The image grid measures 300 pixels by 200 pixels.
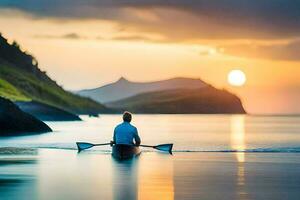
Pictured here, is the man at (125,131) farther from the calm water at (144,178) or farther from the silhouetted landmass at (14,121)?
the silhouetted landmass at (14,121)

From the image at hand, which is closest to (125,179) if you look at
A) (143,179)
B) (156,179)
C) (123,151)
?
(143,179)

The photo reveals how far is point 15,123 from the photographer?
282 feet

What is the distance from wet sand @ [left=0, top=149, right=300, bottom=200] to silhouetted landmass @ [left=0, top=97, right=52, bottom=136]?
33.7m

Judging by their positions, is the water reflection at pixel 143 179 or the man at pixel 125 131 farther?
the man at pixel 125 131

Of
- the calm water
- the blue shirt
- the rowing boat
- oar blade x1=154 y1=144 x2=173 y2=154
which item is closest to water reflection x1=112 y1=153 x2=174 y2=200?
the calm water

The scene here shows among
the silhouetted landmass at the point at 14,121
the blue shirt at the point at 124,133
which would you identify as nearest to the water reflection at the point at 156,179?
the blue shirt at the point at 124,133

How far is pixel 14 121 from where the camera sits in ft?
279

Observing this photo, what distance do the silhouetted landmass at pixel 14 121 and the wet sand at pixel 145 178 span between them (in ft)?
110

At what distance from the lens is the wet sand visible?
26234 millimetres

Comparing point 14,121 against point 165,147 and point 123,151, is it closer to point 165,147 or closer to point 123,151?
point 165,147

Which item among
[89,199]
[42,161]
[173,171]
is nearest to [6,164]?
[42,161]

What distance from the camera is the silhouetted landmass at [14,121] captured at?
8104 cm

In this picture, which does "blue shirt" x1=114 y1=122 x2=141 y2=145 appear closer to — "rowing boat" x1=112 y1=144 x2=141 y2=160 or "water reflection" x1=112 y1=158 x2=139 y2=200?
"rowing boat" x1=112 y1=144 x2=141 y2=160

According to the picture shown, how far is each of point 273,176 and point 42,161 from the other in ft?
49.4
